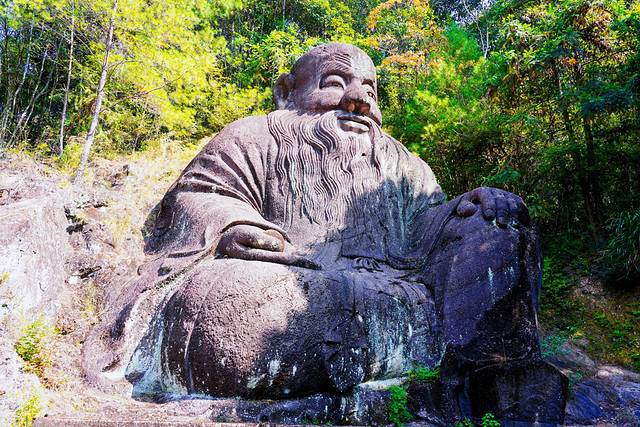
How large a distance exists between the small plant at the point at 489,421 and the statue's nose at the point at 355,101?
9.18ft

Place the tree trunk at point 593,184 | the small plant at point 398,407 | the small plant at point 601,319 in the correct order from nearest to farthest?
the small plant at point 398,407 < the small plant at point 601,319 < the tree trunk at point 593,184

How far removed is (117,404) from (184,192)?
196 centimetres

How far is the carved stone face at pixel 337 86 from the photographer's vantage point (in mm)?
4781

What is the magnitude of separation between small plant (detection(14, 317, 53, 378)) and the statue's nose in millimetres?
2884

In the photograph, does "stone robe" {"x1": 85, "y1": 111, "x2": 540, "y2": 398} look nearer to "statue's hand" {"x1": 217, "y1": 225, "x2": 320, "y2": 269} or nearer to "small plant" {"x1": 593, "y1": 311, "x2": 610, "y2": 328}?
"statue's hand" {"x1": 217, "y1": 225, "x2": 320, "y2": 269}

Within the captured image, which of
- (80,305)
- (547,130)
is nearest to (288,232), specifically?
(80,305)

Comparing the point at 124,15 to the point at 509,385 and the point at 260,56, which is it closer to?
the point at 260,56

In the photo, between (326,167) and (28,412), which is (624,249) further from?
(28,412)

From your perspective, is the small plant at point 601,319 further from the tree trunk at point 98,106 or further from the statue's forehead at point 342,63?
the tree trunk at point 98,106

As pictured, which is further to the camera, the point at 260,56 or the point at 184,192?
the point at 260,56

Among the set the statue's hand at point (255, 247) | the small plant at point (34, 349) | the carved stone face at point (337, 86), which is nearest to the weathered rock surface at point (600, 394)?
the statue's hand at point (255, 247)

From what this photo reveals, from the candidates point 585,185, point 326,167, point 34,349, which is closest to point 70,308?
point 34,349

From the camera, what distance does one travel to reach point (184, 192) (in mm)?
4441

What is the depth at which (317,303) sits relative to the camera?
3.11 meters
